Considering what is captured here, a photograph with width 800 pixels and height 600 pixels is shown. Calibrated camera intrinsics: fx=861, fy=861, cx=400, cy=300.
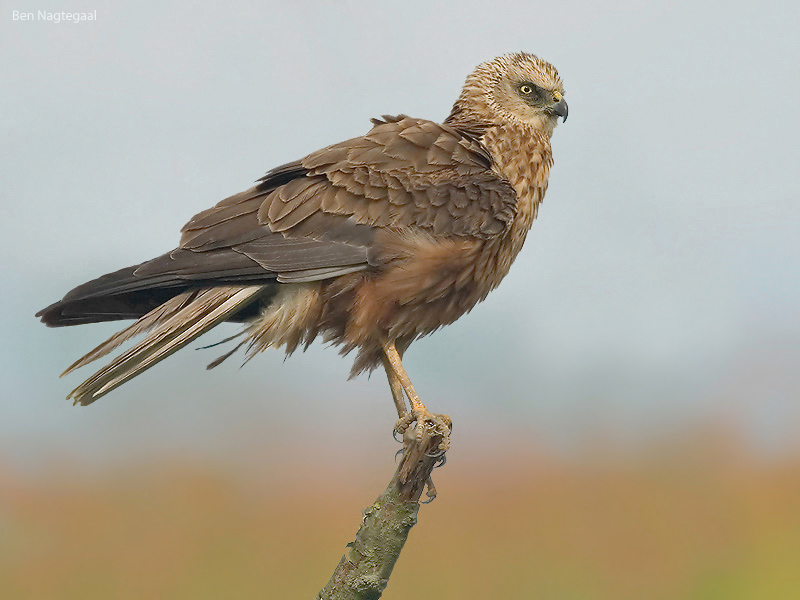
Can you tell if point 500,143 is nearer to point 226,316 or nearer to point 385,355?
point 385,355

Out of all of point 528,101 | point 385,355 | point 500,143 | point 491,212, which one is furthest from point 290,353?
point 528,101

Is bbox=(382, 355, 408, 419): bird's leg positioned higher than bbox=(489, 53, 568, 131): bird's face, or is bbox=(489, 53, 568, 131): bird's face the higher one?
bbox=(489, 53, 568, 131): bird's face

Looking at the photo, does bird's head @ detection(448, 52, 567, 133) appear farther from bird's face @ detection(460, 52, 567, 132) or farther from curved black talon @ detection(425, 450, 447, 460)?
curved black talon @ detection(425, 450, 447, 460)

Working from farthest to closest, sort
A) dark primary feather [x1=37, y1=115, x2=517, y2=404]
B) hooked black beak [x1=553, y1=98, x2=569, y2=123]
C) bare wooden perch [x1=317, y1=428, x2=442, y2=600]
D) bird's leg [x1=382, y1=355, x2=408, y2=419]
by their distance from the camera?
hooked black beak [x1=553, y1=98, x2=569, y2=123] < bird's leg [x1=382, y1=355, x2=408, y2=419] < dark primary feather [x1=37, y1=115, x2=517, y2=404] < bare wooden perch [x1=317, y1=428, x2=442, y2=600]

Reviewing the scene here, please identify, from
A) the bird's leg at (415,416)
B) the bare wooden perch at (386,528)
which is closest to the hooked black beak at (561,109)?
the bird's leg at (415,416)

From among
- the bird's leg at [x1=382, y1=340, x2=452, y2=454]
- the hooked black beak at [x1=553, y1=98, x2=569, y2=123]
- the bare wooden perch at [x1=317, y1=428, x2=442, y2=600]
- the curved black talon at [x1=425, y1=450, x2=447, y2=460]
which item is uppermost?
the hooked black beak at [x1=553, y1=98, x2=569, y2=123]

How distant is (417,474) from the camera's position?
3742 mm

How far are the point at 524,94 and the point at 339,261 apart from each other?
60.7 inches

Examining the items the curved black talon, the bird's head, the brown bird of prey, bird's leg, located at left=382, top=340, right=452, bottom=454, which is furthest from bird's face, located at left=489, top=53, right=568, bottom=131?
the curved black talon

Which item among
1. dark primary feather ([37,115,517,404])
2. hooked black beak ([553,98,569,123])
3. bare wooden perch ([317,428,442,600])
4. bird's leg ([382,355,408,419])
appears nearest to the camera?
bare wooden perch ([317,428,442,600])

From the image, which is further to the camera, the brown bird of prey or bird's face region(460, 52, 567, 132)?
bird's face region(460, 52, 567, 132)

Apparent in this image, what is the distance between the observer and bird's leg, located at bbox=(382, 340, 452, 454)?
380 cm

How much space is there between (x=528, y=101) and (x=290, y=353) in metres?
1.87

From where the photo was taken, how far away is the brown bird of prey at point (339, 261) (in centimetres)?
390
